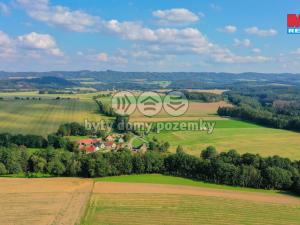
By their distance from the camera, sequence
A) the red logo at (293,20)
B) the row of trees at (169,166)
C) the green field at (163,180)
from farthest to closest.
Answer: the row of trees at (169,166)
the green field at (163,180)
the red logo at (293,20)

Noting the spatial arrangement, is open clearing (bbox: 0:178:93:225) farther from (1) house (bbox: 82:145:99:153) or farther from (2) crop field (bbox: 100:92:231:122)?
(2) crop field (bbox: 100:92:231:122)

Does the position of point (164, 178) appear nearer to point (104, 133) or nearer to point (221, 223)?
point (221, 223)

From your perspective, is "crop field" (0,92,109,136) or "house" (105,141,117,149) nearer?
"house" (105,141,117,149)

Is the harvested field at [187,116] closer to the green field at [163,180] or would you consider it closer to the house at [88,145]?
the house at [88,145]

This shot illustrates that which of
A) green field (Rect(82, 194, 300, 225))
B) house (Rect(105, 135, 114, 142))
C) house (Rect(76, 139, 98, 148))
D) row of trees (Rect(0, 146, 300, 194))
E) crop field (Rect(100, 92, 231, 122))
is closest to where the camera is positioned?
green field (Rect(82, 194, 300, 225))

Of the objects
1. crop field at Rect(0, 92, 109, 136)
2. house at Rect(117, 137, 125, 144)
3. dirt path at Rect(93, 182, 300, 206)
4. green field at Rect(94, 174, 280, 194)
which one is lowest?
green field at Rect(94, 174, 280, 194)

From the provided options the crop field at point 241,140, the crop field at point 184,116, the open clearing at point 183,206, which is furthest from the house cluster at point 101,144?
the crop field at point 184,116

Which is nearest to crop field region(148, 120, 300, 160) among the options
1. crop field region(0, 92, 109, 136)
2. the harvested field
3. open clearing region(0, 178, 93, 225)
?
the harvested field
